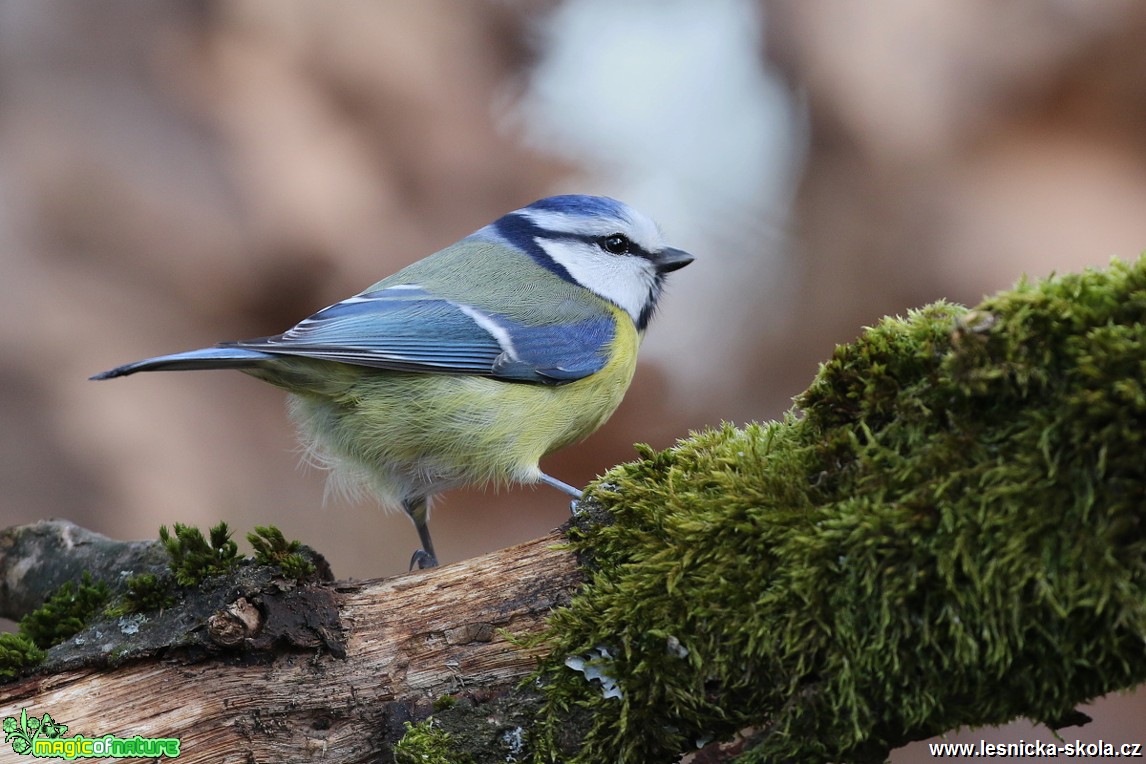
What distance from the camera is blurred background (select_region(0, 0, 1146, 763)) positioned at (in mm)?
2805

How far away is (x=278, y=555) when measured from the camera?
1502mm

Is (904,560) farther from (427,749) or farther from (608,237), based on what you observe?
(608,237)

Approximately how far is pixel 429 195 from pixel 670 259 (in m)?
1.17

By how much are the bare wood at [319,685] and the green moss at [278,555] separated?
13 cm

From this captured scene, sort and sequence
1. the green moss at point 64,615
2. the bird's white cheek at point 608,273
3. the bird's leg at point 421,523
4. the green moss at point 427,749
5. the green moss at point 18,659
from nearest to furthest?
the green moss at point 427,749 → the green moss at point 18,659 → the green moss at point 64,615 → the bird's leg at point 421,523 → the bird's white cheek at point 608,273

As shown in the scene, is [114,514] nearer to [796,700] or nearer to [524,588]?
[524,588]

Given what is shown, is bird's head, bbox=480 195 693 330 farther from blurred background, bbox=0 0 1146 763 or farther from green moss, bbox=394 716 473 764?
green moss, bbox=394 716 473 764

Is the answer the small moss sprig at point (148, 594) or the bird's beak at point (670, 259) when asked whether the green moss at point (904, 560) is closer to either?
the small moss sprig at point (148, 594)

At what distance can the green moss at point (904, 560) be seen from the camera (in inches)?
40.6

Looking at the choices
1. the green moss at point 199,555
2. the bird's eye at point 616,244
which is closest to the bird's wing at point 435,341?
the bird's eye at point 616,244

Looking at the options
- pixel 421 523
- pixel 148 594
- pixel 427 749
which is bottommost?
pixel 427 749

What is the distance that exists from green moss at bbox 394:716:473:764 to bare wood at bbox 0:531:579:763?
0.23 feet

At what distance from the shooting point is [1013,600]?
1.04m

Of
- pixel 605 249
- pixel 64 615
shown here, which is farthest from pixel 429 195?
pixel 64 615
